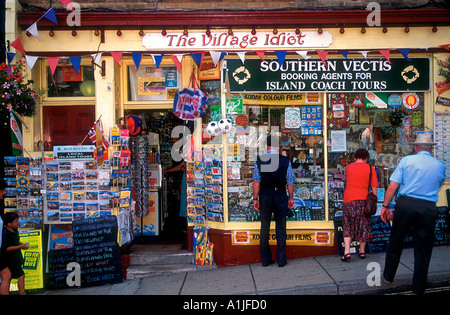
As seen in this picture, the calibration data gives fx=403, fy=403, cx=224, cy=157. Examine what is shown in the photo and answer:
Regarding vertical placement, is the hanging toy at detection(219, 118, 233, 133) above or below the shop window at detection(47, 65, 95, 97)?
below

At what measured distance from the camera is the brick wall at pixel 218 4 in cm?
759

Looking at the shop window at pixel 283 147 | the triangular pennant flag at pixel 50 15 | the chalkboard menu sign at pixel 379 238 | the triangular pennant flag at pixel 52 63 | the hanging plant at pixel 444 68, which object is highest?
the triangular pennant flag at pixel 50 15

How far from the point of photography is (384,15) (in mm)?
7473

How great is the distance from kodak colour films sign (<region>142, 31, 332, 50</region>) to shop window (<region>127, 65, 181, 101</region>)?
0.64 meters

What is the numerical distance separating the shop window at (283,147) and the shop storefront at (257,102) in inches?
0.8

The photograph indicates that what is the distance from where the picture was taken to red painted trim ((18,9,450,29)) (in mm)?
7406

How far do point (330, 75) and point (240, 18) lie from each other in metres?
2.01

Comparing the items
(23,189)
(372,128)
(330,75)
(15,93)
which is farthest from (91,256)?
(372,128)

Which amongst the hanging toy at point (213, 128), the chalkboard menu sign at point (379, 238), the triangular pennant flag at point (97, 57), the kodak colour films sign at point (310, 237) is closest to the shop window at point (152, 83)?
the triangular pennant flag at point (97, 57)

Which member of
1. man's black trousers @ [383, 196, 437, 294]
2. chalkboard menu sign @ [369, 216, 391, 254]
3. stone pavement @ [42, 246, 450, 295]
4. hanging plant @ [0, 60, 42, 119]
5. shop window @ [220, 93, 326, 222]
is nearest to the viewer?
man's black trousers @ [383, 196, 437, 294]

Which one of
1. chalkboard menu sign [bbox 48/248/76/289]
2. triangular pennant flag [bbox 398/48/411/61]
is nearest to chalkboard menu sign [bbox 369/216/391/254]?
triangular pennant flag [bbox 398/48/411/61]

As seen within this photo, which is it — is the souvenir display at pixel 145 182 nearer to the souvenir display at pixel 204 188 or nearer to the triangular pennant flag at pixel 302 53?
the souvenir display at pixel 204 188

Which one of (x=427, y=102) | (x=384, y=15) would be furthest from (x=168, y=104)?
(x=427, y=102)

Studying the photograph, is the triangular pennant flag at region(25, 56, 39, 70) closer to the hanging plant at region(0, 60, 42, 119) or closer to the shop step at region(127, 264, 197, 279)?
the hanging plant at region(0, 60, 42, 119)
